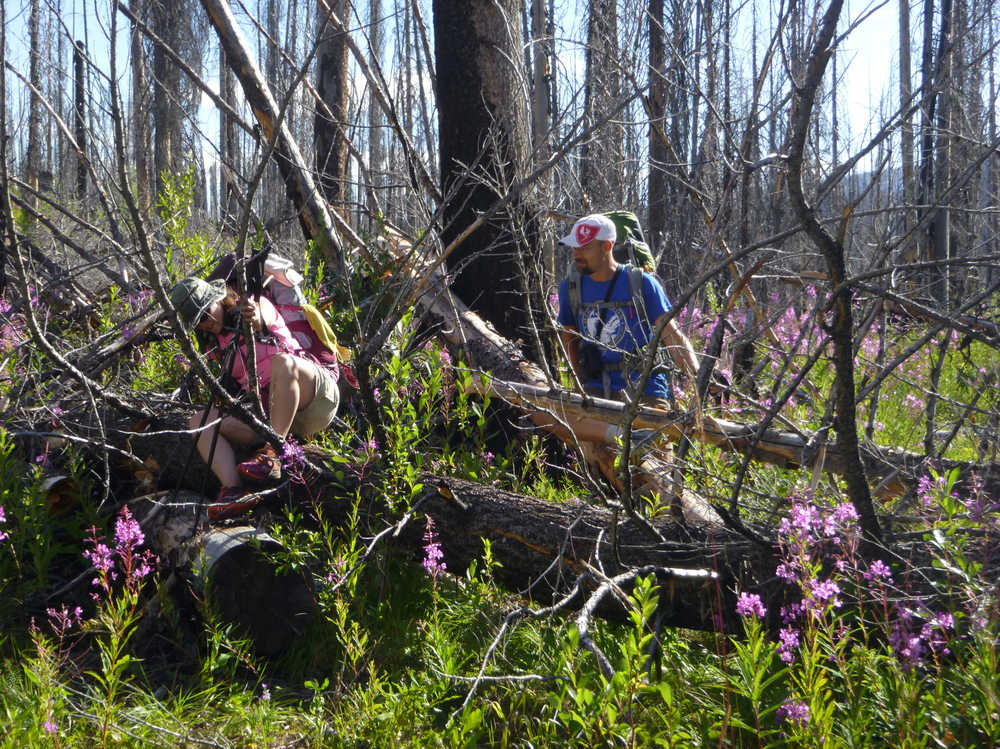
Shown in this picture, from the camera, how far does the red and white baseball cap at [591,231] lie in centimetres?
432

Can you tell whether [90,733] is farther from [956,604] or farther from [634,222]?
[634,222]

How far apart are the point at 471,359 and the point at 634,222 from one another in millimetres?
1349

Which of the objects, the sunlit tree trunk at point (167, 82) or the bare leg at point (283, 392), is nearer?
the bare leg at point (283, 392)

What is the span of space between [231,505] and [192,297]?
0.92 m

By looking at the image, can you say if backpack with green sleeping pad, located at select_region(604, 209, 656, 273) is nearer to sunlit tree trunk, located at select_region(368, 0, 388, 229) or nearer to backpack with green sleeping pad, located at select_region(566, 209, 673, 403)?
backpack with green sleeping pad, located at select_region(566, 209, 673, 403)

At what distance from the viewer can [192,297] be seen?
11.0ft

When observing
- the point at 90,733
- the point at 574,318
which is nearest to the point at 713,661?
the point at 90,733

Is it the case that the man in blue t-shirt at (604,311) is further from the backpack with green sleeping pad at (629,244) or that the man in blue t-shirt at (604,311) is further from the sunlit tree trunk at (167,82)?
the sunlit tree trunk at (167,82)

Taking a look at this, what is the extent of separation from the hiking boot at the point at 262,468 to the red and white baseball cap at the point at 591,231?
200 centimetres

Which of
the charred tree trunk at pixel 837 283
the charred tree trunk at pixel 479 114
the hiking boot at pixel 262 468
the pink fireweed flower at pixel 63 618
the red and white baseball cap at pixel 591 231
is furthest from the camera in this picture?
the charred tree trunk at pixel 479 114

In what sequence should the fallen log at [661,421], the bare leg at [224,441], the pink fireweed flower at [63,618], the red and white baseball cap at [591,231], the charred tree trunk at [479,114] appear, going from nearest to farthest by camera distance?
the pink fireweed flower at [63,618] < the fallen log at [661,421] < the bare leg at [224,441] < the red and white baseball cap at [591,231] < the charred tree trunk at [479,114]

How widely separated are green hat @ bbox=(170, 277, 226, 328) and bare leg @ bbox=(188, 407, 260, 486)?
463mm

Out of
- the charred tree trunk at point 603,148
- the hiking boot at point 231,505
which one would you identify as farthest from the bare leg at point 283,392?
the charred tree trunk at point 603,148

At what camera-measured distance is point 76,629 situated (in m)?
3.22
